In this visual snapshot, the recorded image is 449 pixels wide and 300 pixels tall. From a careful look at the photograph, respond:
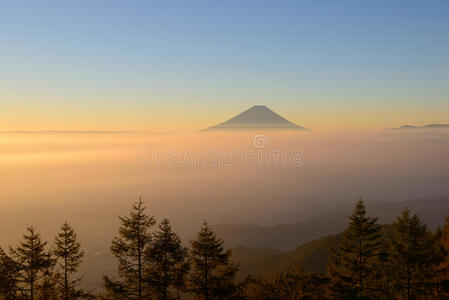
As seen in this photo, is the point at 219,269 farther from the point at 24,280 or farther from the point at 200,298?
the point at 24,280

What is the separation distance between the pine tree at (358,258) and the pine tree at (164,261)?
44.5 feet

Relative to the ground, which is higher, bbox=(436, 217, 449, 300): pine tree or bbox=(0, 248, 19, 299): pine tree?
bbox=(0, 248, 19, 299): pine tree

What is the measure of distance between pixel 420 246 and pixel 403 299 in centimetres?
1092

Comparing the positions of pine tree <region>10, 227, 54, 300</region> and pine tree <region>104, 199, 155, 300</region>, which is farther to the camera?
pine tree <region>104, 199, 155, 300</region>

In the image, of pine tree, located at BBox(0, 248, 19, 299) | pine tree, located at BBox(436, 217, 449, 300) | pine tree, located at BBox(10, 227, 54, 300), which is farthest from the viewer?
pine tree, located at BBox(436, 217, 449, 300)

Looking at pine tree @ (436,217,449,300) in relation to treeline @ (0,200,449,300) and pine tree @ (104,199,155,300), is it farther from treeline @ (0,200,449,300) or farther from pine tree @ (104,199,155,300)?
pine tree @ (104,199,155,300)

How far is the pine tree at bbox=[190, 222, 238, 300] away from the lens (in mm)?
23344

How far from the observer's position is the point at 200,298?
23656 millimetres

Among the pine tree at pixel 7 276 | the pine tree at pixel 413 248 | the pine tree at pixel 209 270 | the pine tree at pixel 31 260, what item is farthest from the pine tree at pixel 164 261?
the pine tree at pixel 413 248

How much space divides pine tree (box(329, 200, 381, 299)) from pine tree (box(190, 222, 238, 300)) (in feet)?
30.8

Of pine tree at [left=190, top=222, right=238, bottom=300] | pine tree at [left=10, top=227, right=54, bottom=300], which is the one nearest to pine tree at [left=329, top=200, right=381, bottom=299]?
pine tree at [left=190, top=222, right=238, bottom=300]

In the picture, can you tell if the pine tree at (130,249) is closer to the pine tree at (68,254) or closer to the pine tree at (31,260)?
the pine tree at (68,254)

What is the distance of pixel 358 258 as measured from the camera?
2397cm

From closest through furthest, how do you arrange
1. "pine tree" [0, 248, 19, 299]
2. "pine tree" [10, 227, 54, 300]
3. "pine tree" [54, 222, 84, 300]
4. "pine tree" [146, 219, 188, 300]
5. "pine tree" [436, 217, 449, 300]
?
"pine tree" [0, 248, 19, 299] → "pine tree" [10, 227, 54, 300] → "pine tree" [54, 222, 84, 300] → "pine tree" [146, 219, 188, 300] → "pine tree" [436, 217, 449, 300]
